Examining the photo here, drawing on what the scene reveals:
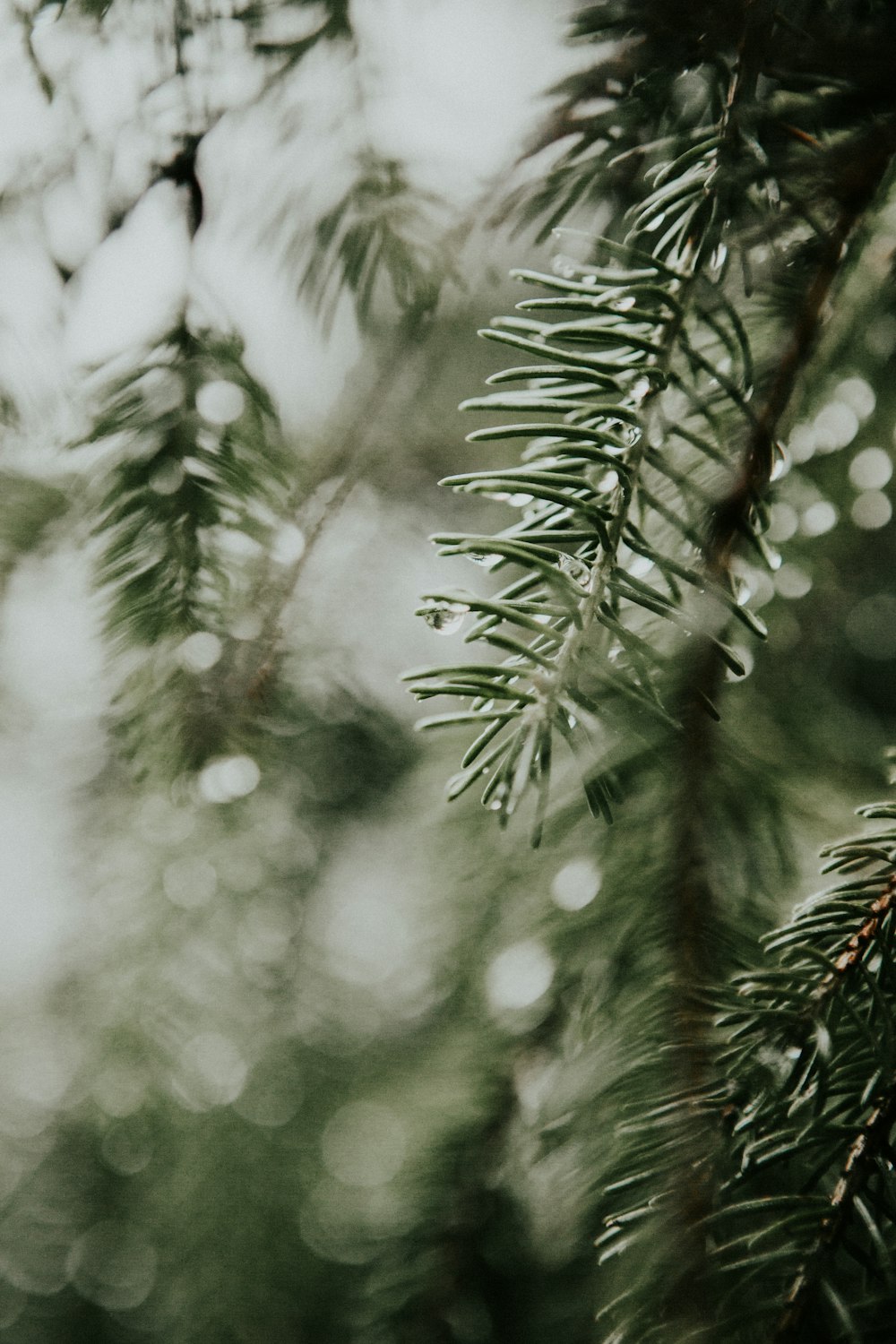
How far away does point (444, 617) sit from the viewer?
0.76 ft

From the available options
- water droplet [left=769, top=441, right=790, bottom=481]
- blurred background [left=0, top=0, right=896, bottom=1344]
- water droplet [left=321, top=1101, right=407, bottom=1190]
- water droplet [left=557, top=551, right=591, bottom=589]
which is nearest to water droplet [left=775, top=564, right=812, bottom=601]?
blurred background [left=0, top=0, right=896, bottom=1344]

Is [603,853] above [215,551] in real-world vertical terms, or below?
below

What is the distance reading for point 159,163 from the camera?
281mm

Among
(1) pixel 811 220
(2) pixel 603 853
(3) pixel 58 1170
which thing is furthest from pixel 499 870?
(3) pixel 58 1170

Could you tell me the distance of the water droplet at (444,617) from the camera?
0.21 m

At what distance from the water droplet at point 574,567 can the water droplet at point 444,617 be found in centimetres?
3

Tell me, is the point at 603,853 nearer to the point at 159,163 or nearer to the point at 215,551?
the point at 215,551

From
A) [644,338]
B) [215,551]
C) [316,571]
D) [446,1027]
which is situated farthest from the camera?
[446,1027]

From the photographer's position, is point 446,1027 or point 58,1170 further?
point 58,1170

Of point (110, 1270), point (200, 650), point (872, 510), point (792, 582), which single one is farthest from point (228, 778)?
point (110, 1270)

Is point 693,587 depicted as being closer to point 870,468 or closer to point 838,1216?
point 838,1216

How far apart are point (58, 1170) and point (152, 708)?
715 millimetres

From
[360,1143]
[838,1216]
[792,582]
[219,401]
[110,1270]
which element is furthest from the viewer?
[110,1270]

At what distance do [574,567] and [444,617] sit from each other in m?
0.04
